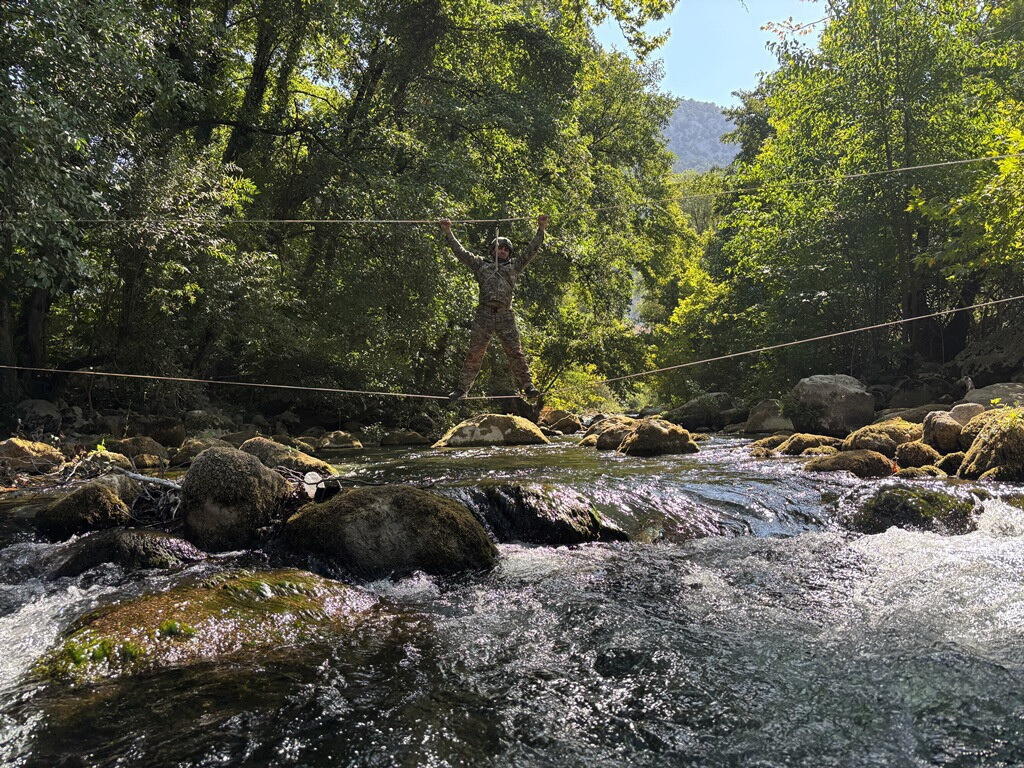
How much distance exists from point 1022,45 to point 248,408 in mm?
25380

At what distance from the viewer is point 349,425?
66.7 ft

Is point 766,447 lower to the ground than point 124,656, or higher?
lower

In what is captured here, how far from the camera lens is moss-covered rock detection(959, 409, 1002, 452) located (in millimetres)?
10477

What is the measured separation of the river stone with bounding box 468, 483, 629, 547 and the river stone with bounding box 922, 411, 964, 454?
687 centimetres

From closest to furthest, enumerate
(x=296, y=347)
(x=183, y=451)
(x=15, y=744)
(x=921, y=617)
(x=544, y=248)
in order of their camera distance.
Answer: (x=15, y=744)
(x=921, y=617)
(x=183, y=451)
(x=296, y=347)
(x=544, y=248)

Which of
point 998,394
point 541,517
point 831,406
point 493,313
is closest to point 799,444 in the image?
point 998,394

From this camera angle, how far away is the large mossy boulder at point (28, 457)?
9.94 m

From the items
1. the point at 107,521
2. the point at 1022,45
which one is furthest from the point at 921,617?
the point at 1022,45

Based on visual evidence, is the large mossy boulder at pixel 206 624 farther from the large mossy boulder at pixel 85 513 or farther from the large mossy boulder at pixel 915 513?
the large mossy boulder at pixel 915 513

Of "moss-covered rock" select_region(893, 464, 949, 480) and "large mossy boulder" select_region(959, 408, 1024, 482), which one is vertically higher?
"large mossy boulder" select_region(959, 408, 1024, 482)

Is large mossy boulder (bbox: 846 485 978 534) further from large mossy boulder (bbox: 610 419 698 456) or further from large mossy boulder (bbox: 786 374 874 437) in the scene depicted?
large mossy boulder (bbox: 786 374 874 437)

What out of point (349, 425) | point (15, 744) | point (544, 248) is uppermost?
point (544, 248)

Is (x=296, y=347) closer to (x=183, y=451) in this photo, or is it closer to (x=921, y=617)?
(x=183, y=451)

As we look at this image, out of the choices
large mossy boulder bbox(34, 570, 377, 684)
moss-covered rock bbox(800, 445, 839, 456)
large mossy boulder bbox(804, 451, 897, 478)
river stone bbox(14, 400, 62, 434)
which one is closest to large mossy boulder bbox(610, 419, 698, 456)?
moss-covered rock bbox(800, 445, 839, 456)
